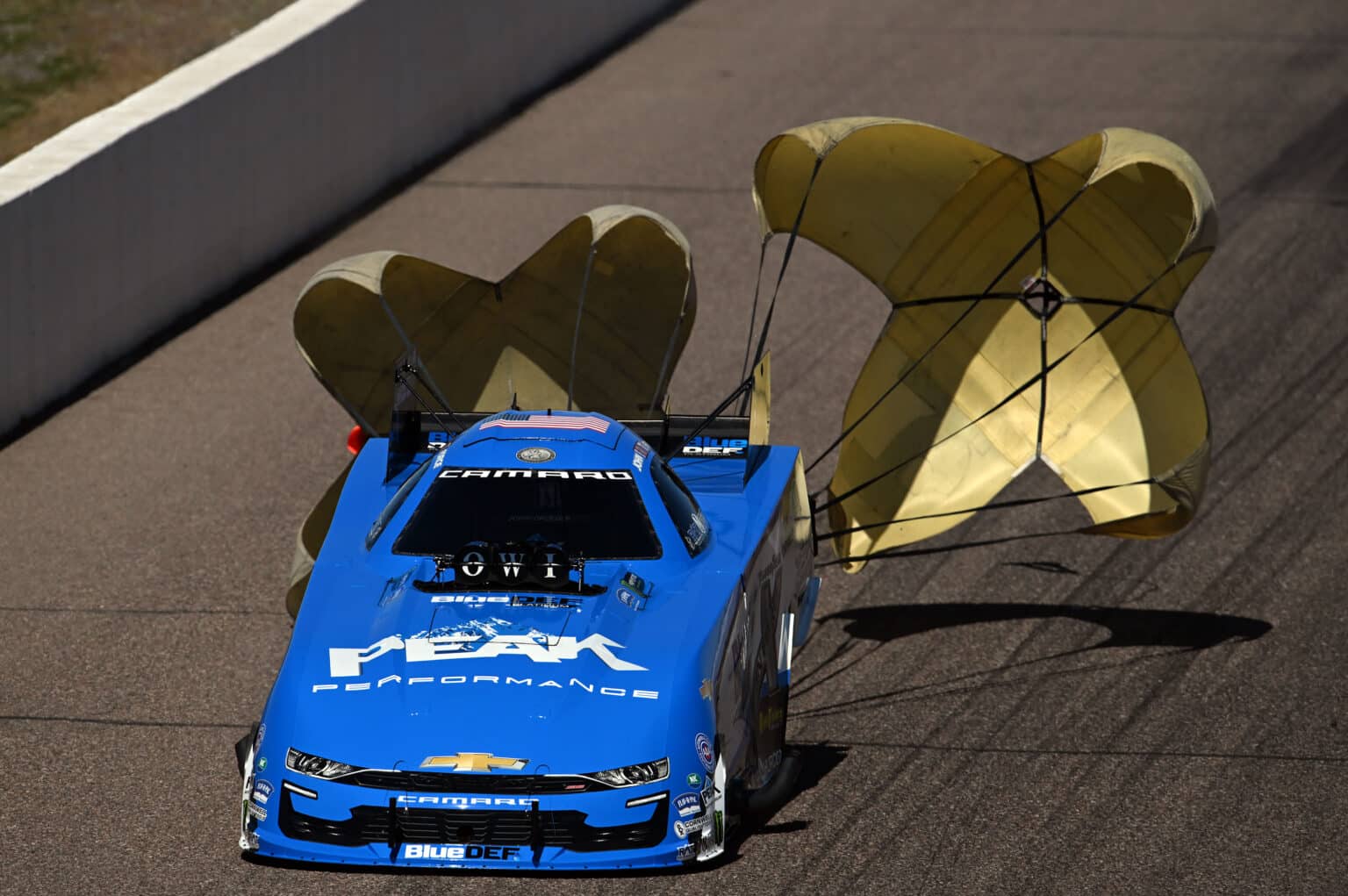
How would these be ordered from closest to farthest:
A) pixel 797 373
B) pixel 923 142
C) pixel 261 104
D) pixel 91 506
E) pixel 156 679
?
pixel 156 679 < pixel 923 142 < pixel 91 506 < pixel 797 373 < pixel 261 104

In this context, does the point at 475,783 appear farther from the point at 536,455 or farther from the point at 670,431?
the point at 670,431

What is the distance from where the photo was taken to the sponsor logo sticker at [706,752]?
30.5ft

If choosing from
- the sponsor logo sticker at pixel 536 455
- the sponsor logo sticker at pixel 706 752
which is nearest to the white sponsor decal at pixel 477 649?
the sponsor logo sticker at pixel 706 752

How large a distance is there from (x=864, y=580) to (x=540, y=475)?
13.6 ft

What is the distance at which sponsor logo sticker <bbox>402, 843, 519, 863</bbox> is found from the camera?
350 inches

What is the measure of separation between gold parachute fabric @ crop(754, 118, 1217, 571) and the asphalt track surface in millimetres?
784

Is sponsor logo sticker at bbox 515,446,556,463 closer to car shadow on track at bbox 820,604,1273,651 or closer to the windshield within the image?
the windshield

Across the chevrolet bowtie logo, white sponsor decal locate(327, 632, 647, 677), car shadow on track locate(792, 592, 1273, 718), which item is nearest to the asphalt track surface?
car shadow on track locate(792, 592, 1273, 718)

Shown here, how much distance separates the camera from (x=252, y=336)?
61.7 ft

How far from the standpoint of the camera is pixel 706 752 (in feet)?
30.6

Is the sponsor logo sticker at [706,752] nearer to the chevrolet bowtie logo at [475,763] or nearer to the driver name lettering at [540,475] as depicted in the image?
the chevrolet bowtie logo at [475,763]

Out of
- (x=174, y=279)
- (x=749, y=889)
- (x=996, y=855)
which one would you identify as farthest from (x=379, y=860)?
(x=174, y=279)

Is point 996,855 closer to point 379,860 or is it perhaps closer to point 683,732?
point 683,732

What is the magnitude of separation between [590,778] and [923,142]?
20.6 ft
